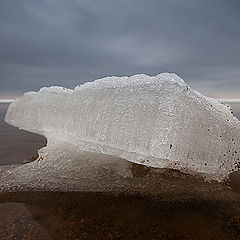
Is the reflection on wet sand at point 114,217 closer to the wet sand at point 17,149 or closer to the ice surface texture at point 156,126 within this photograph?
the ice surface texture at point 156,126

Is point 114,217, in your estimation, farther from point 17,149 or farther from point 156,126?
point 17,149

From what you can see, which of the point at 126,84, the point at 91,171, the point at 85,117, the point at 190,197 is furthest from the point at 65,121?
the point at 190,197

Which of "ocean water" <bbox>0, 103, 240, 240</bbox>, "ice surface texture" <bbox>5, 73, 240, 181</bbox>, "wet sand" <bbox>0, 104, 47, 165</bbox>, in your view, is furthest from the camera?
"wet sand" <bbox>0, 104, 47, 165</bbox>

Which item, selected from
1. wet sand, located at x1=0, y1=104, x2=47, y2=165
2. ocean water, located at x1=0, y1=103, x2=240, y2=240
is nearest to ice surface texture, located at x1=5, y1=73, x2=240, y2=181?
ocean water, located at x1=0, y1=103, x2=240, y2=240

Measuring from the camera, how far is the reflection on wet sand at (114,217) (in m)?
3.02

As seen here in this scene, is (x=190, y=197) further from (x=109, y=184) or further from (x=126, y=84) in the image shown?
(x=126, y=84)

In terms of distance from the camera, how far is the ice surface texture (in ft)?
13.5

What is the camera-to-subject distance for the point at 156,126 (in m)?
4.14

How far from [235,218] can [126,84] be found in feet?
10.1

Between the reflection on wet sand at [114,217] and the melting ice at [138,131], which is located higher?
the melting ice at [138,131]

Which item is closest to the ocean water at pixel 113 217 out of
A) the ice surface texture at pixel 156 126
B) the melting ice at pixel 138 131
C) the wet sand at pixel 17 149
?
the melting ice at pixel 138 131

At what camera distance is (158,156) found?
4.02m

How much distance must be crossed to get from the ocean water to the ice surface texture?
0.72 meters

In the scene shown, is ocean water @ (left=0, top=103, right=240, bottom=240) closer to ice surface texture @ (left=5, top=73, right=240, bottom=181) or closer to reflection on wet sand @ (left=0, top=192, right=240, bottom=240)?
reflection on wet sand @ (left=0, top=192, right=240, bottom=240)
